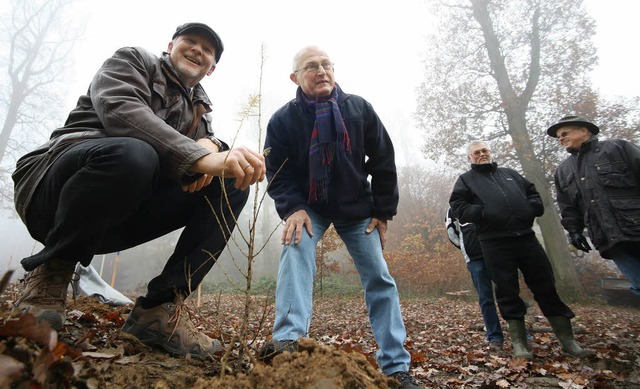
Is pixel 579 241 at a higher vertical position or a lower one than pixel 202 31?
lower

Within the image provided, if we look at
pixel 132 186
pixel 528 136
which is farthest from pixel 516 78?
pixel 132 186

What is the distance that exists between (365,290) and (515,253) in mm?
2112

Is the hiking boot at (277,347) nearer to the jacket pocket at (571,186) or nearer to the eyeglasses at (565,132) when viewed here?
the jacket pocket at (571,186)

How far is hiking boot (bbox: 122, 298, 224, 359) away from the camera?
1.74m

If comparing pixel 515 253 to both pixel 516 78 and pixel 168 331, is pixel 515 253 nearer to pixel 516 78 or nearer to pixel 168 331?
pixel 168 331

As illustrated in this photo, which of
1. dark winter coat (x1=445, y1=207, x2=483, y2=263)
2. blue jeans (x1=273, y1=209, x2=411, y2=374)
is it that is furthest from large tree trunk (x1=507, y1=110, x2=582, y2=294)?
blue jeans (x1=273, y1=209, x2=411, y2=374)

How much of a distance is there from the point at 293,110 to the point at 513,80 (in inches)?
509

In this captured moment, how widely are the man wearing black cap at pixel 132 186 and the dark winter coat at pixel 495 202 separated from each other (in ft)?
8.79

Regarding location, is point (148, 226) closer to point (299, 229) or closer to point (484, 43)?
point (299, 229)

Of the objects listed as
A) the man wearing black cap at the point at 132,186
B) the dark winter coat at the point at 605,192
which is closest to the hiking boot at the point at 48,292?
the man wearing black cap at the point at 132,186

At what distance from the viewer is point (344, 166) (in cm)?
241

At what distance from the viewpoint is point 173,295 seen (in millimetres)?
1876

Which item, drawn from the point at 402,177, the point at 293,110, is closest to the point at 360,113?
the point at 293,110

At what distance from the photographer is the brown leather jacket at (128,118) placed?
1.61 m
